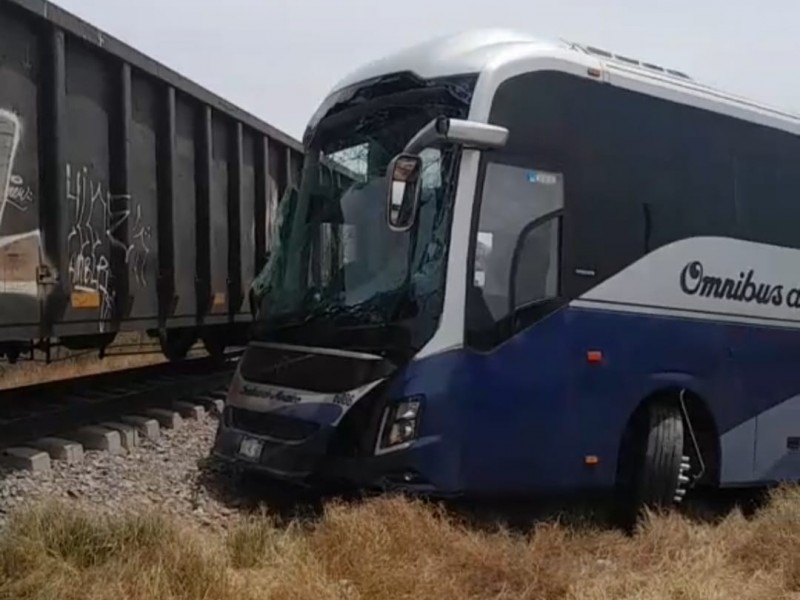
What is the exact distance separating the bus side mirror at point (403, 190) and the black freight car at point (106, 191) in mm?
2961

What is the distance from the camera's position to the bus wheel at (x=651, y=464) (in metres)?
6.76

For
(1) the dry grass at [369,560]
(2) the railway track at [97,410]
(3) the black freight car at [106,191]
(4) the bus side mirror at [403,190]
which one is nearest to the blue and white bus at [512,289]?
(4) the bus side mirror at [403,190]

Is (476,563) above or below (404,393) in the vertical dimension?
below

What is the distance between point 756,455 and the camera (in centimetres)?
773

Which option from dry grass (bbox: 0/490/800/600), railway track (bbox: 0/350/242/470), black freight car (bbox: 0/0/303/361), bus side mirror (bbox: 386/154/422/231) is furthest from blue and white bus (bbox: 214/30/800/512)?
black freight car (bbox: 0/0/303/361)

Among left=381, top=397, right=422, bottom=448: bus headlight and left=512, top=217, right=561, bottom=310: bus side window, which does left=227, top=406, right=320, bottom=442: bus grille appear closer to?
left=381, top=397, right=422, bottom=448: bus headlight

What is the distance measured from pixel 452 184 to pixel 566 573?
7.73ft

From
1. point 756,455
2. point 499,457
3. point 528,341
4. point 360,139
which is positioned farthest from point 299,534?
point 756,455

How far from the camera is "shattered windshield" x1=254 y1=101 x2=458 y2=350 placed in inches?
238

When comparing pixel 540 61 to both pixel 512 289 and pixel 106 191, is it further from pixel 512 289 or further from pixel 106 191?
pixel 106 191

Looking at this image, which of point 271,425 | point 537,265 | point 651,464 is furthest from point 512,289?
point 271,425

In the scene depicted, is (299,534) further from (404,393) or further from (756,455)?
(756,455)

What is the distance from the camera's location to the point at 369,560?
4949mm

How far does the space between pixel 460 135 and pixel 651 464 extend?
8.58 feet
